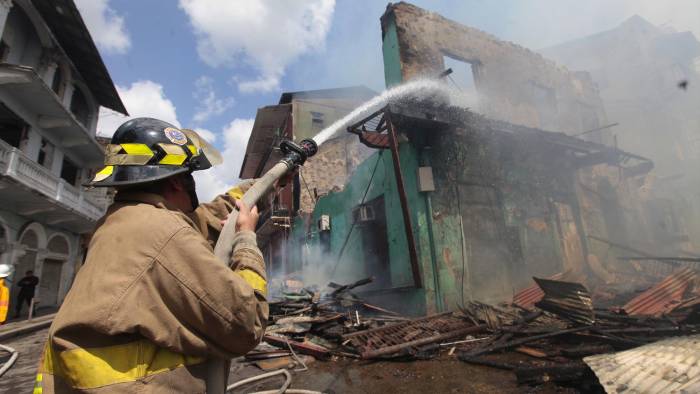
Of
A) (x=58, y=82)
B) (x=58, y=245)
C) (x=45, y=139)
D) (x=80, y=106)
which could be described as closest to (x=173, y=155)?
(x=45, y=139)

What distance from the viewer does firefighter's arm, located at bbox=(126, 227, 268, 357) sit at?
1.19m

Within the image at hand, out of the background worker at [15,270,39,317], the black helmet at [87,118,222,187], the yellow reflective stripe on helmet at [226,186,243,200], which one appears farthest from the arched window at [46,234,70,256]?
the black helmet at [87,118,222,187]

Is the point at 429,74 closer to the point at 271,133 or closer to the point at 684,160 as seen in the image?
the point at 271,133

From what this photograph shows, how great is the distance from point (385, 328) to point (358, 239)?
19.4 ft

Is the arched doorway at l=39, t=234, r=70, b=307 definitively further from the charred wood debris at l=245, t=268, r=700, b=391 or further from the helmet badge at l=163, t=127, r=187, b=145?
the helmet badge at l=163, t=127, r=187, b=145

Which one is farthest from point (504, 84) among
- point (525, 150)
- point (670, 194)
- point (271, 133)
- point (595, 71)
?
point (595, 71)

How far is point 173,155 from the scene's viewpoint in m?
1.55

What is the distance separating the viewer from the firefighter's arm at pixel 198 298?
119 cm

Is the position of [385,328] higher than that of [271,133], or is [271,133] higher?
[271,133]

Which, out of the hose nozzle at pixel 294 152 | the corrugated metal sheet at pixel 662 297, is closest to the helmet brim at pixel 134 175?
the hose nozzle at pixel 294 152

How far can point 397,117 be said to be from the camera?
8445mm

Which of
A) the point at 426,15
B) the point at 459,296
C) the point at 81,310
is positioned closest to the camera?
the point at 81,310

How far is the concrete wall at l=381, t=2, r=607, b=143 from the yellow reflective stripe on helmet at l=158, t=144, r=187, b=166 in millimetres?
9523

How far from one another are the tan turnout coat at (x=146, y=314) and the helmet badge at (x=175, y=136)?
41cm
